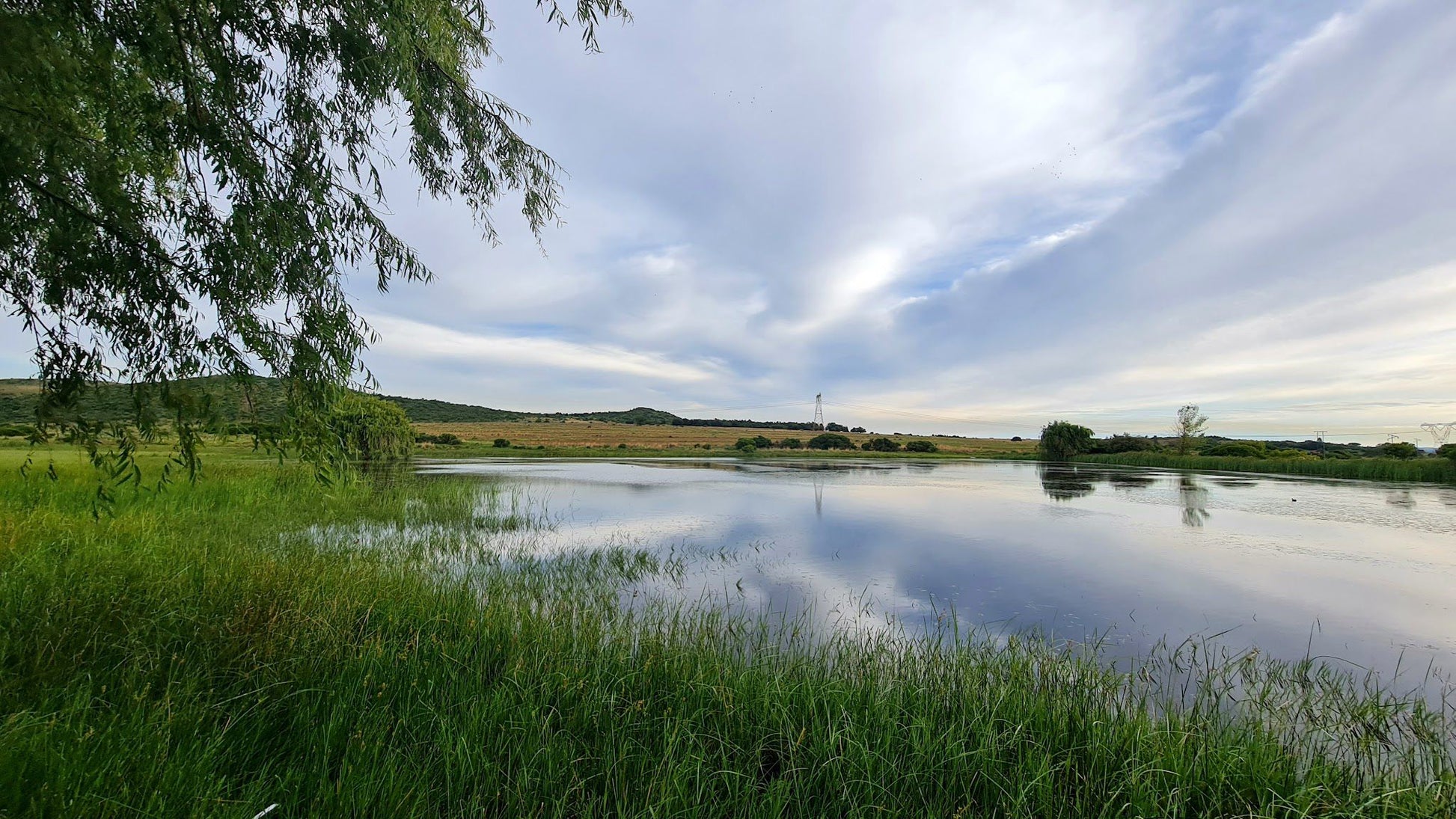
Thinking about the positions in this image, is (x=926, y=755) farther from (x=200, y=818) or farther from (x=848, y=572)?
(x=848, y=572)

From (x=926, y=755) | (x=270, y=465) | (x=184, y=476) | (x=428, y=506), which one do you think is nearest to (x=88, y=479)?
(x=184, y=476)

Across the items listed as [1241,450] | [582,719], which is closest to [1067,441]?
[1241,450]

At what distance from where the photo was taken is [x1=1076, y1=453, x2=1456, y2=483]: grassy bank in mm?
25328

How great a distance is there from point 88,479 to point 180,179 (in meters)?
10.7

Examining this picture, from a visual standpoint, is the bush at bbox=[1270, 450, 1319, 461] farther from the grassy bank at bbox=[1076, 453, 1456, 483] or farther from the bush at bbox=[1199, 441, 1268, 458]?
the bush at bbox=[1199, 441, 1268, 458]

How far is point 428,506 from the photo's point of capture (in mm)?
12688

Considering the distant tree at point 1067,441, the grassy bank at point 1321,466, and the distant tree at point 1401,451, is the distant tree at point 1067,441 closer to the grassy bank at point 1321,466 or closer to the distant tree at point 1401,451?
the grassy bank at point 1321,466

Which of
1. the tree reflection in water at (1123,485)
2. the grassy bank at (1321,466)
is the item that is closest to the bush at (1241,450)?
the grassy bank at (1321,466)

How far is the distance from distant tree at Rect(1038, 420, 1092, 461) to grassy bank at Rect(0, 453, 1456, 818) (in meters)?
54.3

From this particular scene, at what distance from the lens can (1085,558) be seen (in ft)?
31.8

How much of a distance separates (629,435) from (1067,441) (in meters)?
48.7

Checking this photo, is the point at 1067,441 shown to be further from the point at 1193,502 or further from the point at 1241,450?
the point at 1193,502

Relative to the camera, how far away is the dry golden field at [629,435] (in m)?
61.0

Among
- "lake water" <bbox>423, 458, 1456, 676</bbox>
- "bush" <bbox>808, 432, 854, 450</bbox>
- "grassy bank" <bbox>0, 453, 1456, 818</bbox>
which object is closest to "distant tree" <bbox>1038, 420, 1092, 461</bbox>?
"bush" <bbox>808, 432, 854, 450</bbox>
